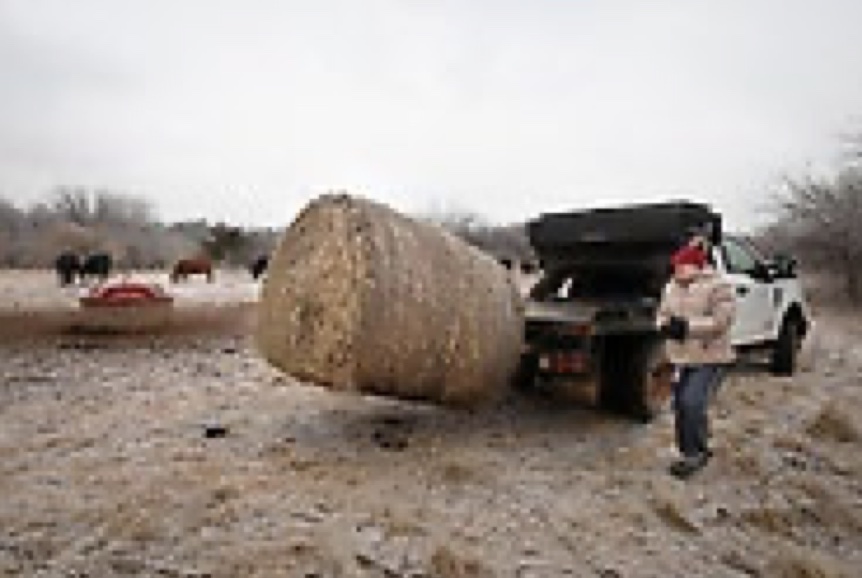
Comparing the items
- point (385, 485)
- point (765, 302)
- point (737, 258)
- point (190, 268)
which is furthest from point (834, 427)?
point (190, 268)

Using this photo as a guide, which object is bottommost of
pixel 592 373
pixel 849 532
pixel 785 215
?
pixel 849 532

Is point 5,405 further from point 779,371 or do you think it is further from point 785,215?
point 785,215

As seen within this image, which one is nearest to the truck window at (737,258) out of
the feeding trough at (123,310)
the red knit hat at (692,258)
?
the red knit hat at (692,258)

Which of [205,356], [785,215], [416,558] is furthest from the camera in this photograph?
[785,215]

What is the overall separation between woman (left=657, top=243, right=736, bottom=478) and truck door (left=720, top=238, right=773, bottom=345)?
326cm

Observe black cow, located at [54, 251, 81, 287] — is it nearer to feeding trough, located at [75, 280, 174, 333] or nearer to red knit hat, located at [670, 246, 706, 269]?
feeding trough, located at [75, 280, 174, 333]

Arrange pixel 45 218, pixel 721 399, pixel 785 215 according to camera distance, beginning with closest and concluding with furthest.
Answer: pixel 721 399
pixel 785 215
pixel 45 218

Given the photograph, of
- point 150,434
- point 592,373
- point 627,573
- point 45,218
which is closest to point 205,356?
point 150,434

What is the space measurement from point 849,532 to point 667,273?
10.0 ft

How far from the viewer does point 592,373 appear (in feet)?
24.2

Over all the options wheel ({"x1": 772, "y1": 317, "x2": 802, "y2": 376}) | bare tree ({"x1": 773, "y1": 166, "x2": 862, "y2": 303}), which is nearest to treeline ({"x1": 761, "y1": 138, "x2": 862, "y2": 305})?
bare tree ({"x1": 773, "y1": 166, "x2": 862, "y2": 303})

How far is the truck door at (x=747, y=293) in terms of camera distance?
9633 millimetres

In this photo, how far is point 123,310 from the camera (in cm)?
1378

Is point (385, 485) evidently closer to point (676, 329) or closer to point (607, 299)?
point (676, 329)
